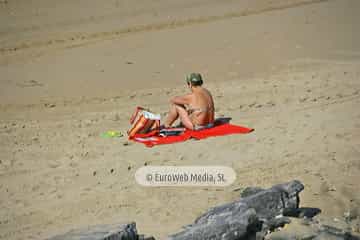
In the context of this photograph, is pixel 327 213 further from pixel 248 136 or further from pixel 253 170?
pixel 248 136

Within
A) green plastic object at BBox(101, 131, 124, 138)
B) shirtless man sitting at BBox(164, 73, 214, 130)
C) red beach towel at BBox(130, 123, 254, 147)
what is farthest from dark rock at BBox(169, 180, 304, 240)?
green plastic object at BBox(101, 131, 124, 138)

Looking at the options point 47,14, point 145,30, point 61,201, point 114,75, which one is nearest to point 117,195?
point 61,201

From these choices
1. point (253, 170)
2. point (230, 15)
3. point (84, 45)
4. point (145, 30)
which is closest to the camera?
point (253, 170)

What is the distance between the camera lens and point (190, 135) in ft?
33.1

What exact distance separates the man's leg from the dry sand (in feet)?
1.65

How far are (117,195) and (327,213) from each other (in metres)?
2.36

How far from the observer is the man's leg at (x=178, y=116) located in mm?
10328

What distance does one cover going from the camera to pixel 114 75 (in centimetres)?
1365

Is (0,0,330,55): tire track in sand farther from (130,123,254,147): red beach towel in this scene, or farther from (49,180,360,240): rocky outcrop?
(49,180,360,240): rocky outcrop

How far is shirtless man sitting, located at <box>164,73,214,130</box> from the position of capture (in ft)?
33.8

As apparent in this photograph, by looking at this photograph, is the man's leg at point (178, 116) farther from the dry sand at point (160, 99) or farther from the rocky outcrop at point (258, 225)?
the rocky outcrop at point (258, 225)

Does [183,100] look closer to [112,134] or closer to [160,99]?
[112,134]

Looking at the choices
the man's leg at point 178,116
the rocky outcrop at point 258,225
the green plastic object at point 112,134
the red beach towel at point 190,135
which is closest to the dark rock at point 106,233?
the rocky outcrop at point 258,225

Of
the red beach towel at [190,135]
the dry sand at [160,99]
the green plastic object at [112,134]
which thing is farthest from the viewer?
the green plastic object at [112,134]
